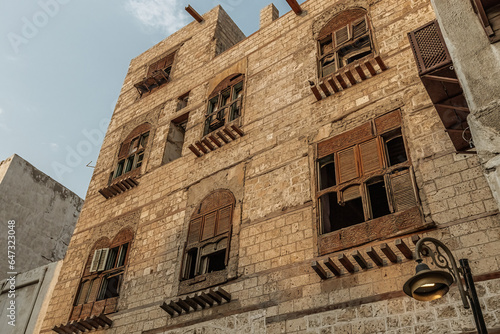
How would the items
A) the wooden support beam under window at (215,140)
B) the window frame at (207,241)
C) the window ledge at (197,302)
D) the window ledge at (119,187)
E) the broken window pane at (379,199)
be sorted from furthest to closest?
the window ledge at (119,187), the wooden support beam under window at (215,140), the broken window pane at (379,199), the window frame at (207,241), the window ledge at (197,302)

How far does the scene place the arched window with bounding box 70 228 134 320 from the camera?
29.5 feet

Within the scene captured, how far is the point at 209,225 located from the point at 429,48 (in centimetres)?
486

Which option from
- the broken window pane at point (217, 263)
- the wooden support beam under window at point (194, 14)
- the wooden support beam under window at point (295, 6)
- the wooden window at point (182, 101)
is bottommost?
the broken window pane at point (217, 263)

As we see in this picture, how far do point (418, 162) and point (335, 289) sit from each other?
2.14m

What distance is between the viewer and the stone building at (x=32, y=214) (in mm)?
15516

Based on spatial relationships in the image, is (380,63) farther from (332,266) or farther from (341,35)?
(332,266)

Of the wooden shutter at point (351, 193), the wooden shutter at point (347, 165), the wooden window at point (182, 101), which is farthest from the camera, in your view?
the wooden window at point (182, 101)

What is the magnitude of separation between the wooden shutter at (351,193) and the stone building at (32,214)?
12.9 meters

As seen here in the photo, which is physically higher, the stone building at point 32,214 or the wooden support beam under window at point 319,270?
the stone building at point 32,214

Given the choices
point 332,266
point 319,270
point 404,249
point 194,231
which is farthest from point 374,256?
point 194,231

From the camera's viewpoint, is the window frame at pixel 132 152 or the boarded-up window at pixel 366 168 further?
the window frame at pixel 132 152

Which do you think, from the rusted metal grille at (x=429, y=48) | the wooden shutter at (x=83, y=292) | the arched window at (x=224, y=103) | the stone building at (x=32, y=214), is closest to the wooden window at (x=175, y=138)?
the arched window at (x=224, y=103)

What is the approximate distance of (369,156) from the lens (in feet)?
22.1

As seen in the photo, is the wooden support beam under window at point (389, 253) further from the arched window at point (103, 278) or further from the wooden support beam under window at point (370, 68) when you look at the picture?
the arched window at point (103, 278)
